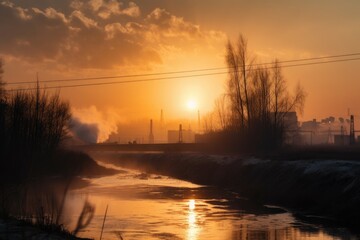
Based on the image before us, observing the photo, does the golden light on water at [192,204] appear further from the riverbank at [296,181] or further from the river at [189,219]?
the riverbank at [296,181]

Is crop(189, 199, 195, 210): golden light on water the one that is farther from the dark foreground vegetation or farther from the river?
the dark foreground vegetation

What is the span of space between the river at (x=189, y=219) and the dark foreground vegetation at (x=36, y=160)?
4.17ft

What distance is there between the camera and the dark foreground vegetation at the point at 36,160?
2642cm

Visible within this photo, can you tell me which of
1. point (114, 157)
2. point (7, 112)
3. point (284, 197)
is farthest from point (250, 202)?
point (114, 157)

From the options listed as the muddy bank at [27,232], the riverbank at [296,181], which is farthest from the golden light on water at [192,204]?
the muddy bank at [27,232]

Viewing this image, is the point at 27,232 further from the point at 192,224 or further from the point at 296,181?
the point at 296,181

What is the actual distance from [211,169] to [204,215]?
2566 centimetres

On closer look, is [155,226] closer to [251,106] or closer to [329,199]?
[329,199]

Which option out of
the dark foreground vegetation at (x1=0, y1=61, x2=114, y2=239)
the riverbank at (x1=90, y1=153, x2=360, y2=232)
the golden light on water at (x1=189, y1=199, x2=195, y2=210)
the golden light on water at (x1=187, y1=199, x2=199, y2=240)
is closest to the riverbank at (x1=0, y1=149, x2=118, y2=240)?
the dark foreground vegetation at (x1=0, y1=61, x2=114, y2=239)

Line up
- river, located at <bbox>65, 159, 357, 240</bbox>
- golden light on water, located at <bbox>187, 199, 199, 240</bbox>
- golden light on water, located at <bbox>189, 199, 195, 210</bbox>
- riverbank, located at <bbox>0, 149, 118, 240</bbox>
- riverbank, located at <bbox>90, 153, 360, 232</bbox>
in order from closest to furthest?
riverbank, located at <bbox>0, 149, 118, 240</bbox>
golden light on water, located at <bbox>187, 199, 199, 240</bbox>
river, located at <bbox>65, 159, 357, 240</bbox>
riverbank, located at <bbox>90, 153, 360, 232</bbox>
golden light on water, located at <bbox>189, 199, 195, 210</bbox>

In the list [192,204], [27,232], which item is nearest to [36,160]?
[192,204]

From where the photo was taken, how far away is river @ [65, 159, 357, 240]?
20109 millimetres

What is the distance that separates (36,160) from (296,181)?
22380 mm

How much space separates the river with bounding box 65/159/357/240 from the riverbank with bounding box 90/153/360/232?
4.62 ft
